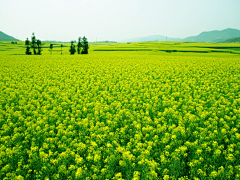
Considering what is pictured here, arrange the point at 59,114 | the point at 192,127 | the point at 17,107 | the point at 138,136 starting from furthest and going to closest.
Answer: the point at 17,107 < the point at 59,114 < the point at 192,127 < the point at 138,136

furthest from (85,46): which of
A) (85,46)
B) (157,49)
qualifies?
(157,49)

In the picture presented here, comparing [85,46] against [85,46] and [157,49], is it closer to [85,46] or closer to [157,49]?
[85,46]

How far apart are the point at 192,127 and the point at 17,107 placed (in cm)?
1078

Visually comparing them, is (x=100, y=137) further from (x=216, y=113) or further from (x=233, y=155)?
(x=216, y=113)

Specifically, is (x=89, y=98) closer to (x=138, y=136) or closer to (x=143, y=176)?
(x=138, y=136)

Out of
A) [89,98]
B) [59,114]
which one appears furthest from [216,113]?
[59,114]

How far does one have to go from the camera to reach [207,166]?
6.03m

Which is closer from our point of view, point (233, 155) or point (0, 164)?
point (0, 164)

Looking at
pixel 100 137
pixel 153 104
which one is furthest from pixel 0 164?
pixel 153 104

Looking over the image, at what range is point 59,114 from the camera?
9992mm

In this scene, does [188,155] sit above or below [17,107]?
below

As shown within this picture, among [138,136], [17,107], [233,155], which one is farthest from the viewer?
[17,107]

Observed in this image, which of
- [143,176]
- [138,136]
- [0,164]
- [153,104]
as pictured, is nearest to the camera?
[143,176]

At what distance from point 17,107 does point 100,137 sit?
23.5ft
